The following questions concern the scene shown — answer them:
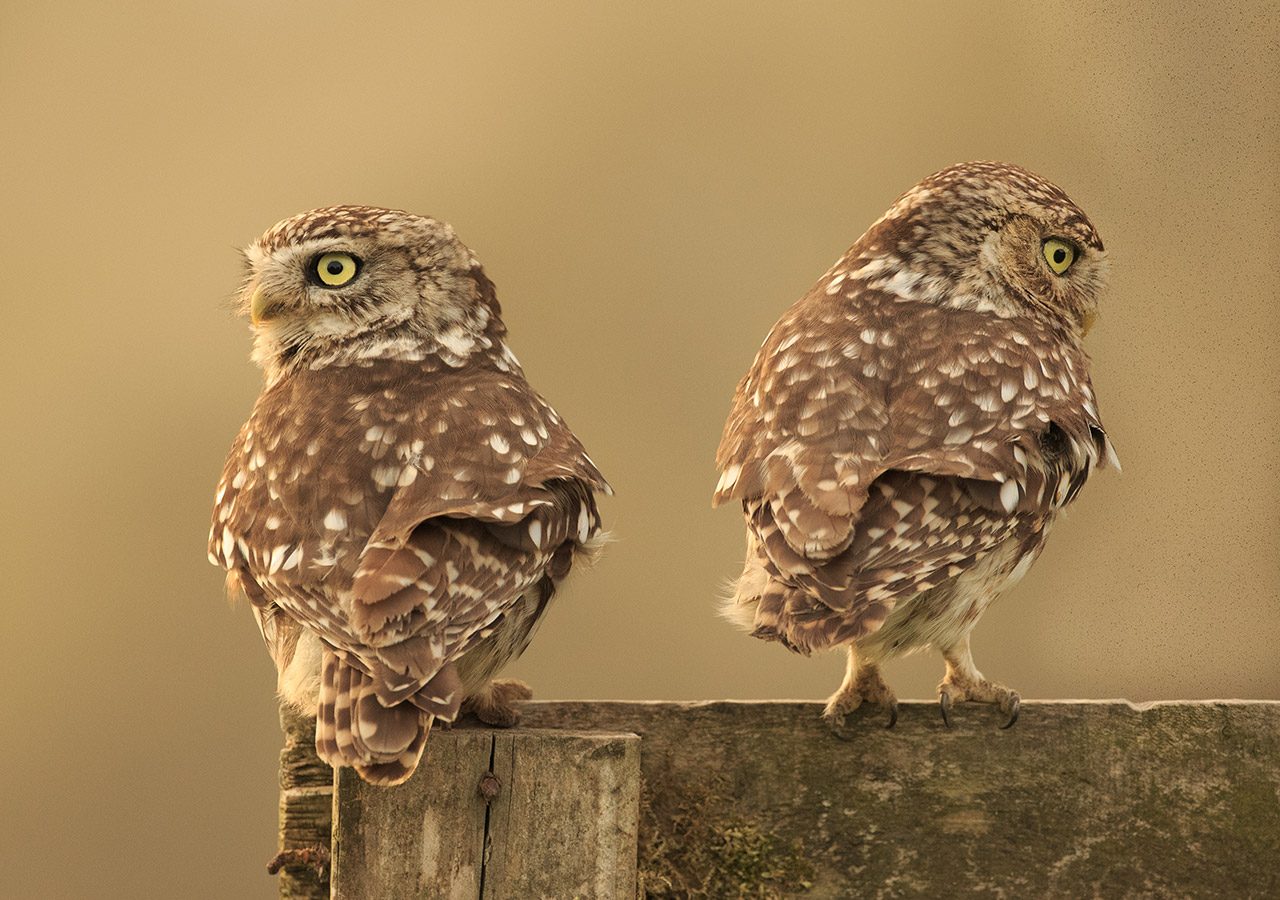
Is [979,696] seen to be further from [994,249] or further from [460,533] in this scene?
Result: [460,533]

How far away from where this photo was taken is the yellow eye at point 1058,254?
112 inches

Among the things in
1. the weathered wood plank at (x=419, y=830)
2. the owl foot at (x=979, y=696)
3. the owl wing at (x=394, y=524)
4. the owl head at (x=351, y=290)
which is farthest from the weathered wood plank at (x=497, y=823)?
the owl head at (x=351, y=290)

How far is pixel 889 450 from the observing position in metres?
2.39

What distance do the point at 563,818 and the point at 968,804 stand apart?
0.70 meters

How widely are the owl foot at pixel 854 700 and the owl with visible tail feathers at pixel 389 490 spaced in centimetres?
46

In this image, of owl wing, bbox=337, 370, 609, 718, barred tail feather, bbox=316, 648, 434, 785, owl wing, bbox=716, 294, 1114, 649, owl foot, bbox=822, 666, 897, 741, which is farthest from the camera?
owl foot, bbox=822, 666, 897, 741

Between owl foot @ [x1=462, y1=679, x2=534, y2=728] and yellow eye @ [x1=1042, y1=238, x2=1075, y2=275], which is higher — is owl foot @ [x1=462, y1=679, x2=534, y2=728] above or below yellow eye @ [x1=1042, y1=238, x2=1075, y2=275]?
below

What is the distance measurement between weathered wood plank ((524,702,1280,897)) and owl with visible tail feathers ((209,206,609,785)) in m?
0.37

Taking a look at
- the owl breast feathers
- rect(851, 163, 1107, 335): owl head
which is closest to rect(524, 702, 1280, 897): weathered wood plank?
the owl breast feathers

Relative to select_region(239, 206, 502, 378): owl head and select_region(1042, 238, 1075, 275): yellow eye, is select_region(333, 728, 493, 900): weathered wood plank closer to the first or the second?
select_region(239, 206, 502, 378): owl head

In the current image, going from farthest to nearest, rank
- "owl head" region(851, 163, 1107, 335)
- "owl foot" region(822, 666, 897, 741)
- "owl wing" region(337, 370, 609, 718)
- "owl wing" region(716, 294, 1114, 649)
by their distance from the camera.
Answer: "owl head" region(851, 163, 1107, 335) → "owl foot" region(822, 666, 897, 741) → "owl wing" region(716, 294, 1114, 649) → "owl wing" region(337, 370, 609, 718)

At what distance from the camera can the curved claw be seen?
7.59ft

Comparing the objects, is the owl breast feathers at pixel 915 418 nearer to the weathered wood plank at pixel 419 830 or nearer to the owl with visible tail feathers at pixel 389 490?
the owl with visible tail feathers at pixel 389 490

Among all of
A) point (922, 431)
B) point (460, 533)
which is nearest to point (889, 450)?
point (922, 431)
